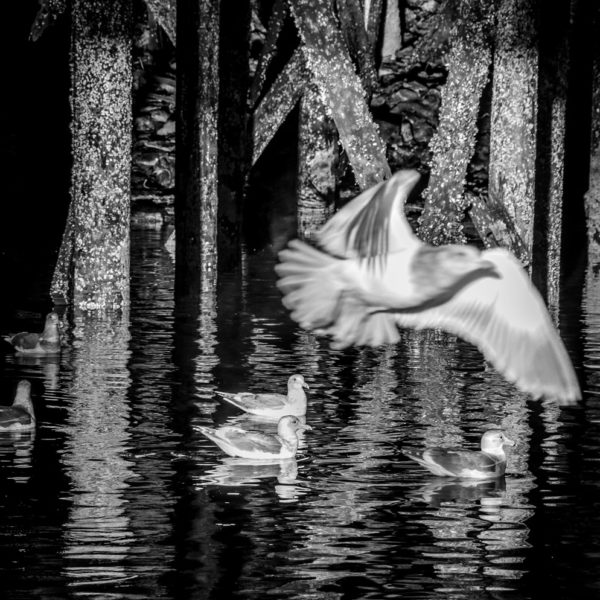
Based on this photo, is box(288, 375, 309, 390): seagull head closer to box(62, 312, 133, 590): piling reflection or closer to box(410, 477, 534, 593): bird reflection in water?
box(62, 312, 133, 590): piling reflection

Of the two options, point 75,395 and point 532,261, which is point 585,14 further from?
point 75,395

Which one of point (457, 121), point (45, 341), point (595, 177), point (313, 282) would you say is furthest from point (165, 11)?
point (595, 177)

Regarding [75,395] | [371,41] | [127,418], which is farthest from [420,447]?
[371,41]

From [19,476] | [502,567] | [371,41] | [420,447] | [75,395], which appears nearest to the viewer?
[502,567]

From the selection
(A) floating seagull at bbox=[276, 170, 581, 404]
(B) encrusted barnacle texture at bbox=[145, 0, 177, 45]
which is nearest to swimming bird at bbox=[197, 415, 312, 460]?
(A) floating seagull at bbox=[276, 170, 581, 404]

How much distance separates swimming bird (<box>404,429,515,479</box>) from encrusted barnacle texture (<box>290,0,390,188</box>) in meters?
3.42

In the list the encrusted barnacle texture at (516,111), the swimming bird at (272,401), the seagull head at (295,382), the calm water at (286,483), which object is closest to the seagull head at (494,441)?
the calm water at (286,483)

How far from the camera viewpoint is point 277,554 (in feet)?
21.9

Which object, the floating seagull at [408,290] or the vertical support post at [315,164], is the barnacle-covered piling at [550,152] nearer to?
the vertical support post at [315,164]

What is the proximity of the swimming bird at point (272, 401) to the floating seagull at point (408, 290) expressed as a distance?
0.98 m

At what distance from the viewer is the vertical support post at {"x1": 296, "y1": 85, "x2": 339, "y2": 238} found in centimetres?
1427

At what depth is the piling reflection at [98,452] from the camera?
649cm

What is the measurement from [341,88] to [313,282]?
11.1 feet

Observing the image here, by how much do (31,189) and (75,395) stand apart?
8.56m
